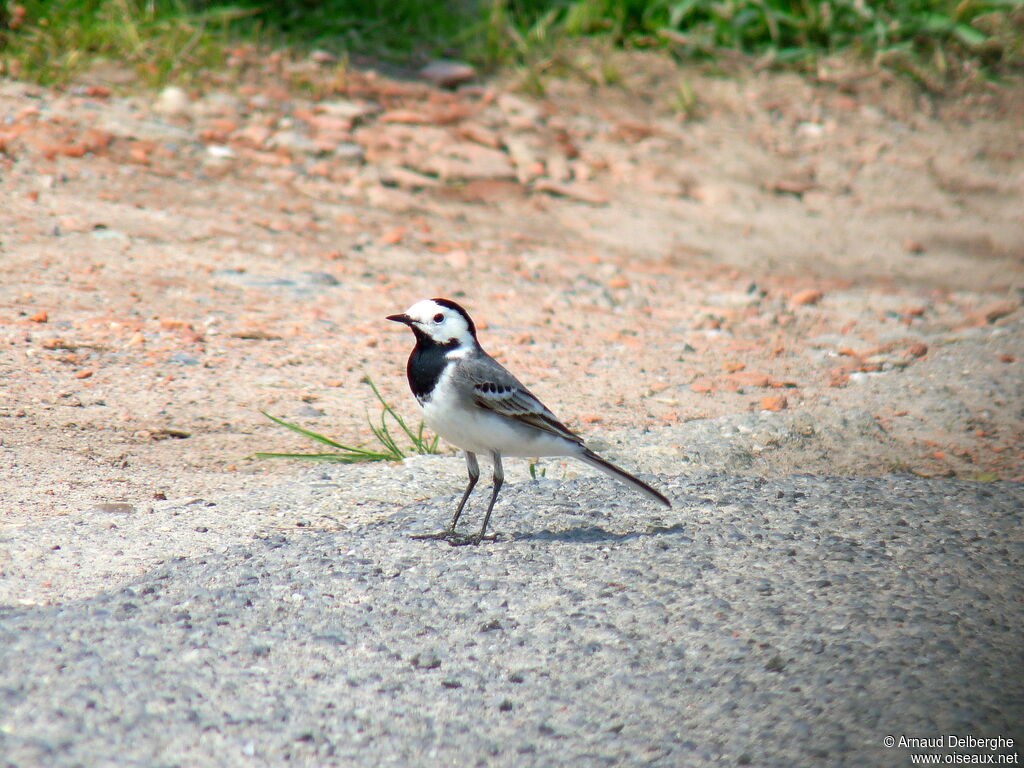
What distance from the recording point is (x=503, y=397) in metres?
4.33

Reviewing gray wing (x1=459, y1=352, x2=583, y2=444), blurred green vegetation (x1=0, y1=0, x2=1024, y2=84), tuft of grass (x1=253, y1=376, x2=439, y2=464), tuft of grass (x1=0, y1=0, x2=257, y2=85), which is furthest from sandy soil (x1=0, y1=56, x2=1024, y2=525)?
gray wing (x1=459, y1=352, x2=583, y2=444)

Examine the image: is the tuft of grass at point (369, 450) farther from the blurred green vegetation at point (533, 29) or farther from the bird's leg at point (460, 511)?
the blurred green vegetation at point (533, 29)

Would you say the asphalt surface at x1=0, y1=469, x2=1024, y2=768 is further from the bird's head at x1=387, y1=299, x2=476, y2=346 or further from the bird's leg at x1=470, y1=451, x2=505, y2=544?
the bird's head at x1=387, y1=299, x2=476, y2=346

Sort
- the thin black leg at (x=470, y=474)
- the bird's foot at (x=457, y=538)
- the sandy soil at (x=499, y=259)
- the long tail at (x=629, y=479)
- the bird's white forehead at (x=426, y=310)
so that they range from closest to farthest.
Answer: the bird's foot at (x=457, y=538)
the long tail at (x=629, y=479)
the thin black leg at (x=470, y=474)
the bird's white forehead at (x=426, y=310)
the sandy soil at (x=499, y=259)

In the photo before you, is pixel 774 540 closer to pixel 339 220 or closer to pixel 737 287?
pixel 737 287

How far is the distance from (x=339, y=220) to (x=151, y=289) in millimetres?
1623

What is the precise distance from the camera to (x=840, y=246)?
8.41 meters

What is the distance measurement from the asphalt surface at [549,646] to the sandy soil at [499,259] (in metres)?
0.92

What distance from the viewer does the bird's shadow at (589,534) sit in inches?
164

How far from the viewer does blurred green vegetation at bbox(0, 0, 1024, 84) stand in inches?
332

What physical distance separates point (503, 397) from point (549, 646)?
1181 mm

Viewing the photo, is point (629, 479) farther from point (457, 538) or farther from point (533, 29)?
point (533, 29)

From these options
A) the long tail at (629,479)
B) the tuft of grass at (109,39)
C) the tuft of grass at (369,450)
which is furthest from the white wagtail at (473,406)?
the tuft of grass at (109,39)

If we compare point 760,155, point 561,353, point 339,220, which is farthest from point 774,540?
point 760,155
